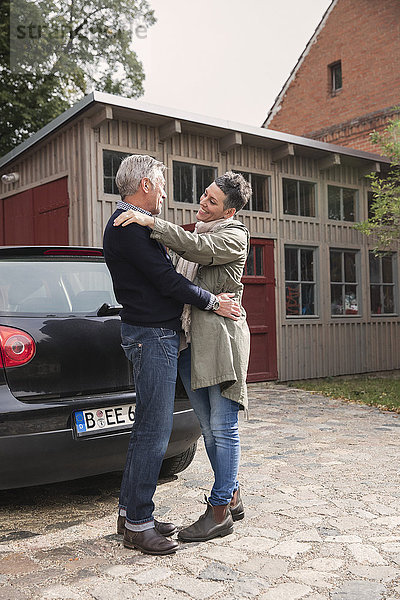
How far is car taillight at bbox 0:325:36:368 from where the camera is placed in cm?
350

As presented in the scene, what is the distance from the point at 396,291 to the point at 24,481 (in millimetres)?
11563

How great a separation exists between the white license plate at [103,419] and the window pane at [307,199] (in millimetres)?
8902

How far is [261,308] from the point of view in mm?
11328

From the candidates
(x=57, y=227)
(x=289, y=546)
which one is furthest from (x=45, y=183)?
(x=289, y=546)

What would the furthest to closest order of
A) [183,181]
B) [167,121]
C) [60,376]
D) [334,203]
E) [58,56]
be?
[58,56] < [334,203] < [183,181] < [167,121] < [60,376]

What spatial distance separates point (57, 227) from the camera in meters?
9.98

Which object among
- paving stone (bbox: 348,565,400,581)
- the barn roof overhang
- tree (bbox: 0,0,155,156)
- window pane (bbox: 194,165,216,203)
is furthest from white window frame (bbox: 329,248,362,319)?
tree (bbox: 0,0,155,156)

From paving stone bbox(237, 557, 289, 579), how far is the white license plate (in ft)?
3.67

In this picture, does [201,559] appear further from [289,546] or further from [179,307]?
[179,307]

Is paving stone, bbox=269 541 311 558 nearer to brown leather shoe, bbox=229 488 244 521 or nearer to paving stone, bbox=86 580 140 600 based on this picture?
brown leather shoe, bbox=229 488 244 521

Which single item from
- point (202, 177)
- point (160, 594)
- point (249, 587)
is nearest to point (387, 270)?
point (202, 177)

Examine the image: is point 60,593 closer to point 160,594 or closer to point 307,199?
point 160,594

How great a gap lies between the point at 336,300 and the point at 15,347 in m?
9.83

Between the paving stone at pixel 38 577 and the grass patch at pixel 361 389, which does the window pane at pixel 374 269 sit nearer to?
the grass patch at pixel 361 389
